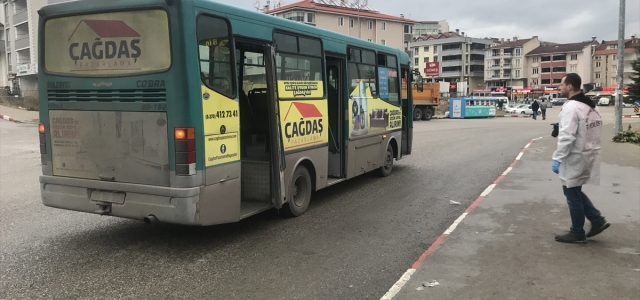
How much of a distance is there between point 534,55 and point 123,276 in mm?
128050

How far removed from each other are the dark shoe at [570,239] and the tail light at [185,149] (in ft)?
14.3

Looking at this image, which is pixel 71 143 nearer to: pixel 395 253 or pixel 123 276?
pixel 123 276

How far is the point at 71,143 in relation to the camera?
6117 mm

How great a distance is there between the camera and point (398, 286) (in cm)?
474

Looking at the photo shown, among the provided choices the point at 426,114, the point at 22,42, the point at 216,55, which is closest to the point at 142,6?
the point at 216,55

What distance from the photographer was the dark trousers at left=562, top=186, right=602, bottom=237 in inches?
228

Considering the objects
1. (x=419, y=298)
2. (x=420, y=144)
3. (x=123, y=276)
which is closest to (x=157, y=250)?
(x=123, y=276)

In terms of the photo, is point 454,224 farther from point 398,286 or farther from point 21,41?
point 21,41

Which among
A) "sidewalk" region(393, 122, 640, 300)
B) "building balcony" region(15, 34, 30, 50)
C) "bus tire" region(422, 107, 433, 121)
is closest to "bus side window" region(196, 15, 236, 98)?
"sidewalk" region(393, 122, 640, 300)

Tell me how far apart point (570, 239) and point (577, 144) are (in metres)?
1.17

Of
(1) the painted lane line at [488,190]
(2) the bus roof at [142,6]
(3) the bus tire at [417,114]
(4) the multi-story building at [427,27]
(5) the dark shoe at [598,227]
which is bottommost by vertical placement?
(1) the painted lane line at [488,190]

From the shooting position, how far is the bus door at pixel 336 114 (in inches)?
362

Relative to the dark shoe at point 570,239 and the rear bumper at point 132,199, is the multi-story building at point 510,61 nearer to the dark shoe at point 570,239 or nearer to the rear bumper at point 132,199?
the dark shoe at point 570,239

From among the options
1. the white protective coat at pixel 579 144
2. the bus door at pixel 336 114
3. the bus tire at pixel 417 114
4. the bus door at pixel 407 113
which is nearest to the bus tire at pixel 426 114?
the bus tire at pixel 417 114
